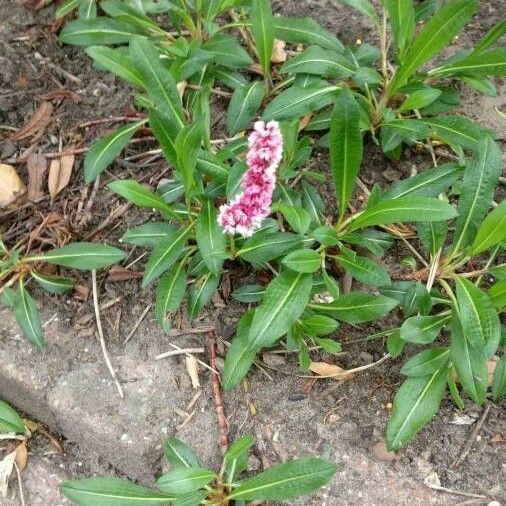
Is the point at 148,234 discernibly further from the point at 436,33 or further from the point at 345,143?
the point at 436,33

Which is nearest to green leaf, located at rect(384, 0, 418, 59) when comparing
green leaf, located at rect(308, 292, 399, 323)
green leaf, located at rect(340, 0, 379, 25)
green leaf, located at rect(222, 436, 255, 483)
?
green leaf, located at rect(340, 0, 379, 25)

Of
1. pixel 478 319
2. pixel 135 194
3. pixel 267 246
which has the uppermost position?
pixel 135 194

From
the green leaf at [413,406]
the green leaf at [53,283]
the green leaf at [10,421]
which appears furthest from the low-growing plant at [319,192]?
the green leaf at [10,421]

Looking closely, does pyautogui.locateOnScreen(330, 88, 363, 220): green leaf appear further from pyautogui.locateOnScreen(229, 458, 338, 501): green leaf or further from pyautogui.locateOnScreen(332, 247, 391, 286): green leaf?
pyautogui.locateOnScreen(229, 458, 338, 501): green leaf

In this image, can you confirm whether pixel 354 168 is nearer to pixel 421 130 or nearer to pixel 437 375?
pixel 421 130

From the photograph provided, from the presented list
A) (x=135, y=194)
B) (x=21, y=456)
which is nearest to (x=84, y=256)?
(x=135, y=194)

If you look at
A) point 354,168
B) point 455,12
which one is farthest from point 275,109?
point 455,12

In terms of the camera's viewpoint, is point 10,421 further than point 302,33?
No
